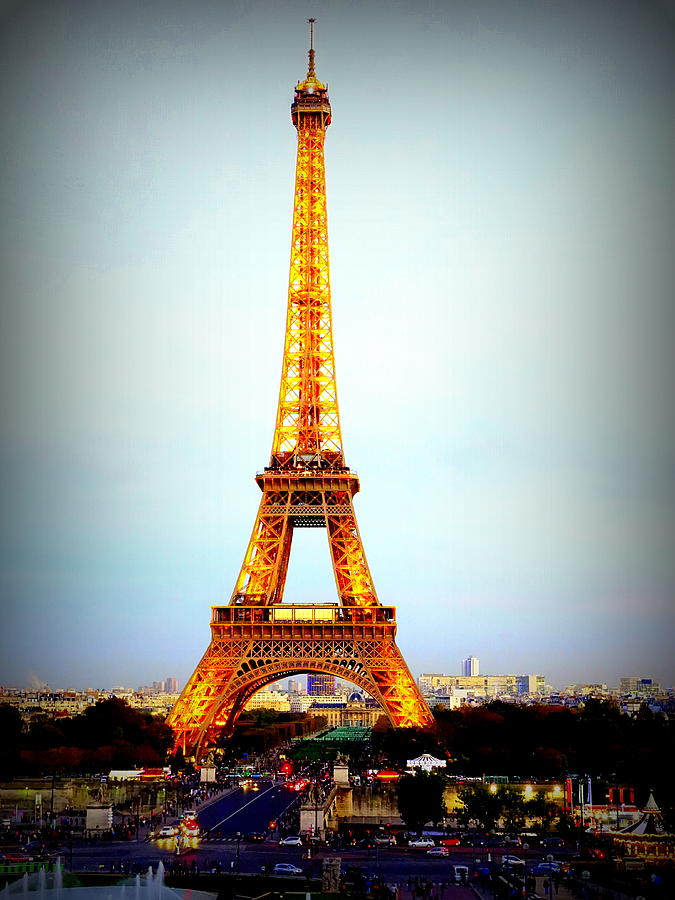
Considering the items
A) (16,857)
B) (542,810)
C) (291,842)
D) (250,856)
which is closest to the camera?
(16,857)

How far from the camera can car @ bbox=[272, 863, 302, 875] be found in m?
23.9

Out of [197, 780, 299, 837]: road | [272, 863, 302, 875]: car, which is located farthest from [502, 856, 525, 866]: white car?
[197, 780, 299, 837]: road

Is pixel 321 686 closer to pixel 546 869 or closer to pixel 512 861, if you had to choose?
pixel 512 861

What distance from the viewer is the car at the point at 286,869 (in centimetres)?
2389

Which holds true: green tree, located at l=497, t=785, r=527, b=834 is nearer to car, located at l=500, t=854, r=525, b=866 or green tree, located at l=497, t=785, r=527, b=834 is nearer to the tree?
the tree

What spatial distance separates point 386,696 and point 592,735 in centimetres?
913

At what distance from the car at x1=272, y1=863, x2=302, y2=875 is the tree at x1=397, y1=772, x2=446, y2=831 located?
6121mm

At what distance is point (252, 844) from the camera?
27.8 metres

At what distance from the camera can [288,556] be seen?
43969 mm

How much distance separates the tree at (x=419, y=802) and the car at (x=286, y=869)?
612 cm

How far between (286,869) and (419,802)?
6.74 meters

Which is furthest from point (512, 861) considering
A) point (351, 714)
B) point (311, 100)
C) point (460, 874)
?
point (351, 714)

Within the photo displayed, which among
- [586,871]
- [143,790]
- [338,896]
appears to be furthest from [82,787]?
[586,871]

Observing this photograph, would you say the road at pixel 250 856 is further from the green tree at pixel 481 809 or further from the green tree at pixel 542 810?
the green tree at pixel 542 810
